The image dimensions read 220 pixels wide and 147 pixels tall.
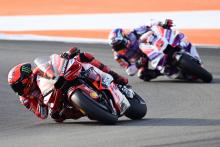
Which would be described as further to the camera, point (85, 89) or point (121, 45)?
point (121, 45)

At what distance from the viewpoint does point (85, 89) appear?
950cm

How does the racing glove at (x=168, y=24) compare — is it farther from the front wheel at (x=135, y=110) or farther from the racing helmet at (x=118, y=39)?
the front wheel at (x=135, y=110)

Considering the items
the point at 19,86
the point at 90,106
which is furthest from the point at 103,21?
the point at 90,106

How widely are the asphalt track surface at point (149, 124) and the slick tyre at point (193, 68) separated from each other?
18 centimetres

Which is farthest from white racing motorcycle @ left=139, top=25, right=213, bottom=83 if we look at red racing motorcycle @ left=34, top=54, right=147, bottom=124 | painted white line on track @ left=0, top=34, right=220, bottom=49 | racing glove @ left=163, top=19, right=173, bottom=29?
painted white line on track @ left=0, top=34, right=220, bottom=49

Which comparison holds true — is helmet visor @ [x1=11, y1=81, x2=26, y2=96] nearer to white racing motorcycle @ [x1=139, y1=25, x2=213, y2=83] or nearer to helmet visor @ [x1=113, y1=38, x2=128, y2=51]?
white racing motorcycle @ [x1=139, y1=25, x2=213, y2=83]

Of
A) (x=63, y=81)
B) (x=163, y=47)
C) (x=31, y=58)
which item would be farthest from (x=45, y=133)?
Result: (x=31, y=58)

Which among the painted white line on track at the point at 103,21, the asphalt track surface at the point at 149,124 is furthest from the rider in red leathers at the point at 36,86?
the painted white line on track at the point at 103,21

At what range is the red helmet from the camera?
9961 millimetres

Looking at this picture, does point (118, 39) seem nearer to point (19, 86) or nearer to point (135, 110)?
point (135, 110)

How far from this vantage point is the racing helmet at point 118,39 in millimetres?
14828

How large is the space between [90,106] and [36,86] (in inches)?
46.8
